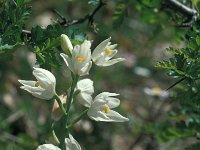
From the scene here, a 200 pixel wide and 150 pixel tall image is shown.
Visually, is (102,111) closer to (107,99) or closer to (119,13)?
(107,99)

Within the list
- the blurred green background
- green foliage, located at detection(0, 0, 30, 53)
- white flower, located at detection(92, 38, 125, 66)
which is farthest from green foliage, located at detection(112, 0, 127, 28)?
green foliage, located at detection(0, 0, 30, 53)

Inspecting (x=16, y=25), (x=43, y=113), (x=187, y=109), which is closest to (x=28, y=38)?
(x=16, y=25)

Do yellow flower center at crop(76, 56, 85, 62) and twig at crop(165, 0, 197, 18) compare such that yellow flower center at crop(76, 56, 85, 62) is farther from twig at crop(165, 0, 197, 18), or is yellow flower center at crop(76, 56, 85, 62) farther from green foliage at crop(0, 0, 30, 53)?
twig at crop(165, 0, 197, 18)

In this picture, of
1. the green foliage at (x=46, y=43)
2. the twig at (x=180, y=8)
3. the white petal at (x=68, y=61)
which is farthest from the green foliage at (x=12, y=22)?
the twig at (x=180, y=8)

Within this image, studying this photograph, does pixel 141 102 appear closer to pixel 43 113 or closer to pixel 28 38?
pixel 43 113

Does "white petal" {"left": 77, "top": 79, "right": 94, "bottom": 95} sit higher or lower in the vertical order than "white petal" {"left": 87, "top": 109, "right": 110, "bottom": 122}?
higher

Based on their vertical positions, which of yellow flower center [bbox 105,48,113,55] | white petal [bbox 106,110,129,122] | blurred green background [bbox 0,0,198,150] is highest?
yellow flower center [bbox 105,48,113,55]

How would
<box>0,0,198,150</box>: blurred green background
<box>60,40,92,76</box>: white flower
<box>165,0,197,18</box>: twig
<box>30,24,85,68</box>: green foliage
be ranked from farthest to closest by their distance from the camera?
<box>0,0,198,150</box>: blurred green background → <box>165,0,197,18</box>: twig → <box>30,24,85,68</box>: green foliage → <box>60,40,92,76</box>: white flower
